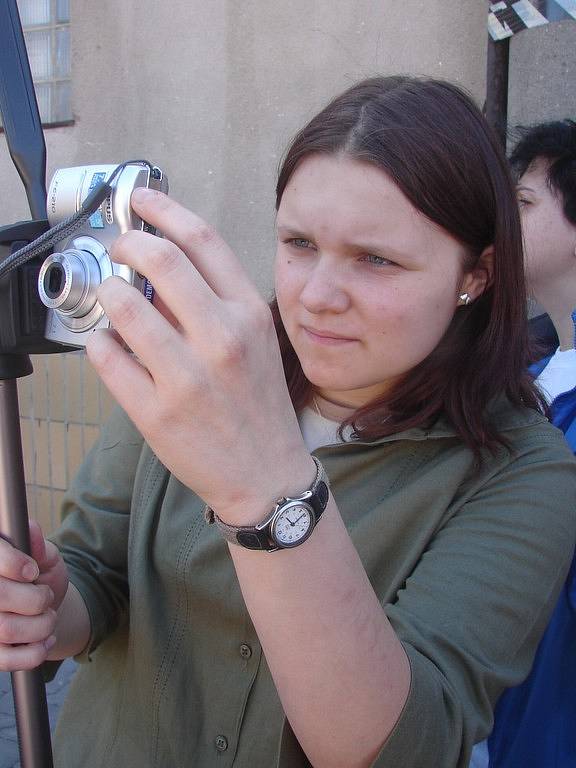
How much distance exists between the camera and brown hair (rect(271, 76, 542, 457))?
1201 millimetres

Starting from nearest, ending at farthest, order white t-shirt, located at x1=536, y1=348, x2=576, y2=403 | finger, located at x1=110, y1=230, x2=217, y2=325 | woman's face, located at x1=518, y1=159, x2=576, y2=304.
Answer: finger, located at x1=110, y1=230, x2=217, y2=325 < white t-shirt, located at x1=536, y1=348, x2=576, y2=403 < woman's face, located at x1=518, y1=159, x2=576, y2=304

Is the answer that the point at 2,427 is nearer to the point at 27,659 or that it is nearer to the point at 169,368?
the point at 27,659

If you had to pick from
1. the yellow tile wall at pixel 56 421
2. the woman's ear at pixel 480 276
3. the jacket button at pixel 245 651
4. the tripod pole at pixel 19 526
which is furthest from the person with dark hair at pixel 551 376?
the yellow tile wall at pixel 56 421

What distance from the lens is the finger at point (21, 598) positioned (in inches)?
38.3

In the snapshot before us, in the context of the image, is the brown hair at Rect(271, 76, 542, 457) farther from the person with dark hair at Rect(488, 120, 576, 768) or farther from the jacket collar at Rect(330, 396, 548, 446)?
the person with dark hair at Rect(488, 120, 576, 768)

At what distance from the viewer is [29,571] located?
3.23 ft

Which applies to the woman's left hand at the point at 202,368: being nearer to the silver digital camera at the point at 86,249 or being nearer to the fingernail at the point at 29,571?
the silver digital camera at the point at 86,249

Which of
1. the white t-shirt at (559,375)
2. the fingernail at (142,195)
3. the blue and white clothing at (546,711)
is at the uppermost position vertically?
the fingernail at (142,195)

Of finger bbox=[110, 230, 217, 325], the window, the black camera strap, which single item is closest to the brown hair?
the black camera strap

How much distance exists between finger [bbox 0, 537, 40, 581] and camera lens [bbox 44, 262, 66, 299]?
0.36 m

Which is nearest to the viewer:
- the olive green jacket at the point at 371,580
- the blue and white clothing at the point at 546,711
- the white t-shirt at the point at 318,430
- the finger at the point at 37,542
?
the olive green jacket at the point at 371,580

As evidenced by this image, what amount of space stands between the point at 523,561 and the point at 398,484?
0.80ft

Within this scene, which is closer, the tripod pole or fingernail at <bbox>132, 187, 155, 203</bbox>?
fingernail at <bbox>132, 187, 155, 203</bbox>

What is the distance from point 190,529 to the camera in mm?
1289
